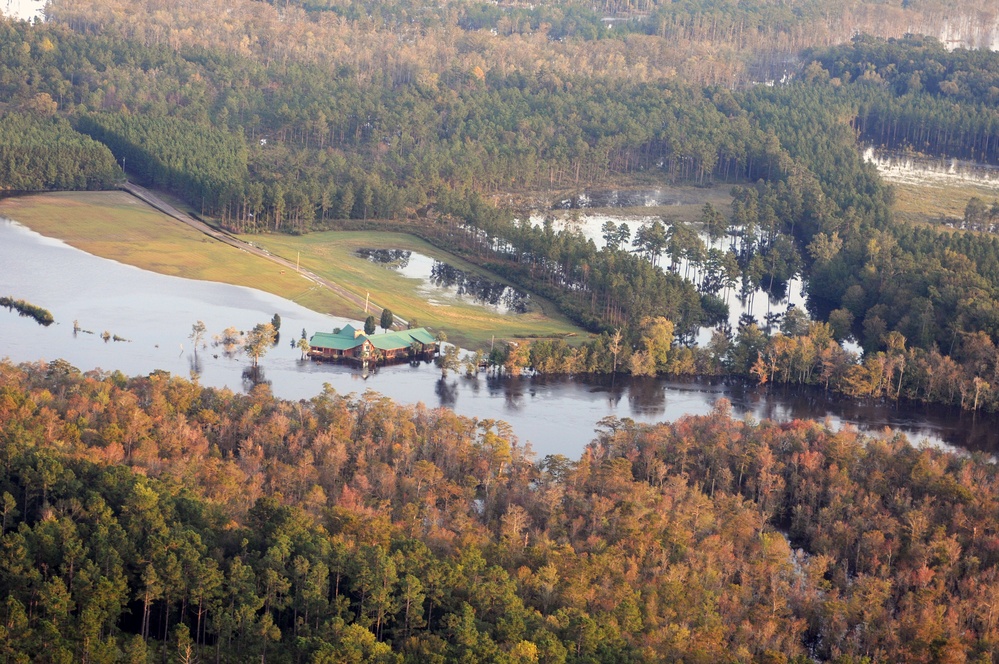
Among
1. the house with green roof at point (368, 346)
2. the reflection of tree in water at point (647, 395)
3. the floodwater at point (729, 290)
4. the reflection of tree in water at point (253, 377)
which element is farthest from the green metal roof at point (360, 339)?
the floodwater at point (729, 290)

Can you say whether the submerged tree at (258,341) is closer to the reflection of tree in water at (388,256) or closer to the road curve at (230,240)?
the road curve at (230,240)

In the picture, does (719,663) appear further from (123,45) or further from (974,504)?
(123,45)

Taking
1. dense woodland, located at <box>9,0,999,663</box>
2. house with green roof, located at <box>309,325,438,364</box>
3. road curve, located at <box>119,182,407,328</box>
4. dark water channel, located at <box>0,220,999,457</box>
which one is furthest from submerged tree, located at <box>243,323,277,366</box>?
dense woodland, located at <box>9,0,999,663</box>

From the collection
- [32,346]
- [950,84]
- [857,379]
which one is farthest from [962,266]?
[950,84]

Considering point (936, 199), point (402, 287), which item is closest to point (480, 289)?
point (402, 287)

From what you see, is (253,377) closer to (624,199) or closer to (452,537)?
(452,537)

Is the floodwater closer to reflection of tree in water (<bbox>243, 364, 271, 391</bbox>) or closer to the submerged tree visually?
the submerged tree

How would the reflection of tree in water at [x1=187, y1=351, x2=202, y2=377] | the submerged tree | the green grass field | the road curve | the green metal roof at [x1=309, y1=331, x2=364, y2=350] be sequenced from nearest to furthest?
the reflection of tree in water at [x1=187, y1=351, x2=202, y2=377], the submerged tree, the green metal roof at [x1=309, y1=331, x2=364, y2=350], the green grass field, the road curve
